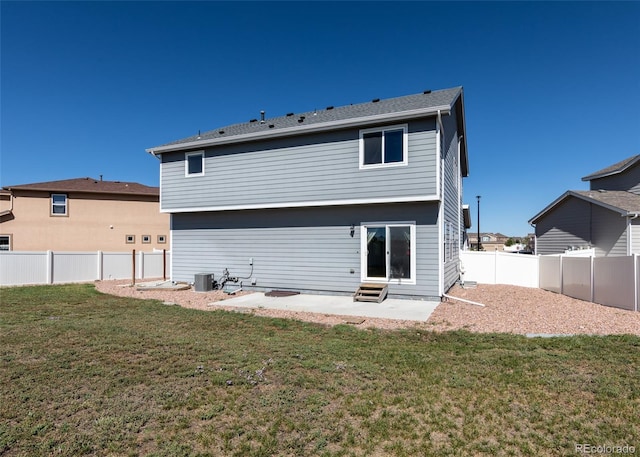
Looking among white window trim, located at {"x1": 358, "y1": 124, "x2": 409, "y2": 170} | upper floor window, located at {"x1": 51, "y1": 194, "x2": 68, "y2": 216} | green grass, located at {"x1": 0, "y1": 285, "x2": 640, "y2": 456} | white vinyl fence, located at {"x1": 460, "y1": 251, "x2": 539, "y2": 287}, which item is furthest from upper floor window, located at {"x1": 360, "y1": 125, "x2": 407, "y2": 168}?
upper floor window, located at {"x1": 51, "y1": 194, "x2": 68, "y2": 216}

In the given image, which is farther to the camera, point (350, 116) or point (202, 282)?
point (202, 282)

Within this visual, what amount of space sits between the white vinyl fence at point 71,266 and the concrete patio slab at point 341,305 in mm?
7332

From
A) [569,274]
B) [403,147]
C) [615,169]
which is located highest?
[615,169]

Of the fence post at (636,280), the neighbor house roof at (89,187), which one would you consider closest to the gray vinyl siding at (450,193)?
the fence post at (636,280)

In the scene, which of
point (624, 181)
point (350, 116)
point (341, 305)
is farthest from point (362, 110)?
point (624, 181)

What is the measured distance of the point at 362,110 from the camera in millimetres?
12094

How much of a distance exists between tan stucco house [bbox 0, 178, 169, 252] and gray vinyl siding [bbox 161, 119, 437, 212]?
11269mm

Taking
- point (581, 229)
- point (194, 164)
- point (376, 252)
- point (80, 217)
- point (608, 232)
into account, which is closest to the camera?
point (376, 252)

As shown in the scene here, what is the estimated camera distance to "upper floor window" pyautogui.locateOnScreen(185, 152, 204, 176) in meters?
13.0

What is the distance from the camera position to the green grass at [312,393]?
283 centimetres

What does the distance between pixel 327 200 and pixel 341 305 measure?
3394mm

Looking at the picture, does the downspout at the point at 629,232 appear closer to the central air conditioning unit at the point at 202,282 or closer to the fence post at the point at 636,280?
the fence post at the point at 636,280

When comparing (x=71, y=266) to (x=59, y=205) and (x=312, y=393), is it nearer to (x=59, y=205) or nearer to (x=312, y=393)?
(x=59, y=205)

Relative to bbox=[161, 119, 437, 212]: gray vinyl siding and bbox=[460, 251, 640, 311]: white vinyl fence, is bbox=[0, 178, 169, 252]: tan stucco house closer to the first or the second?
bbox=[161, 119, 437, 212]: gray vinyl siding
